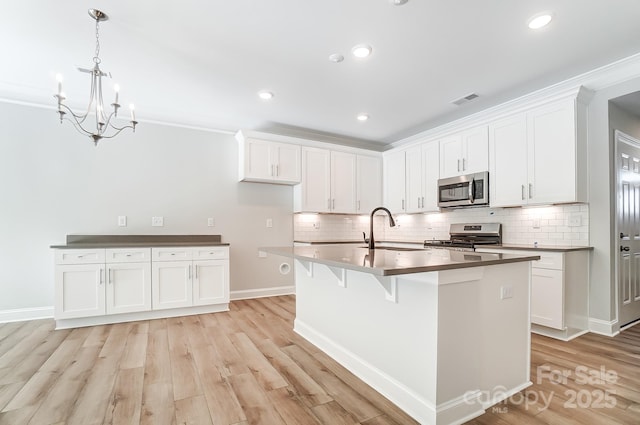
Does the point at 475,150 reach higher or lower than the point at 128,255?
higher

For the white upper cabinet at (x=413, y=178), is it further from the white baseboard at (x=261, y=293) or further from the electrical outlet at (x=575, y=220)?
the white baseboard at (x=261, y=293)

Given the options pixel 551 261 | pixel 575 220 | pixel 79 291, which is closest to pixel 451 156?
pixel 575 220

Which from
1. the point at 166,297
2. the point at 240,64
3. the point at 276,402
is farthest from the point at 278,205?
the point at 276,402

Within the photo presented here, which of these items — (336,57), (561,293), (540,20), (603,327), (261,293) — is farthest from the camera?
(261,293)

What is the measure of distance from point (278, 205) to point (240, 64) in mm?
2487

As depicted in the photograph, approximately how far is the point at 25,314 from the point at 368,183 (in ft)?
16.4

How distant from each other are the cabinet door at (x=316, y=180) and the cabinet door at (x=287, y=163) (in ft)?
0.40

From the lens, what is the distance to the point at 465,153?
423 cm

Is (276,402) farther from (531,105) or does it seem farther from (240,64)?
(531,105)

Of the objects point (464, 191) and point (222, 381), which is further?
point (464, 191)

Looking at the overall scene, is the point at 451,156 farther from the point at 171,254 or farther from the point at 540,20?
the point at 171,254

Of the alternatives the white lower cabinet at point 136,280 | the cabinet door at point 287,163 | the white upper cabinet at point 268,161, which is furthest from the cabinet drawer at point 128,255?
the cabinet door at point 287,163

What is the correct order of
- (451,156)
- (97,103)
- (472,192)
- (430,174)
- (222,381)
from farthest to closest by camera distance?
(430,174)
(451,156)
(472,192)
(97,103)
(222,381)

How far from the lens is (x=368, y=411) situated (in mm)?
1809
